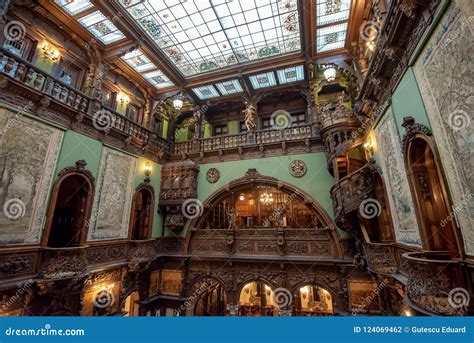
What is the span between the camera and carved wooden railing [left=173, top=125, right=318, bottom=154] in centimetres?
955

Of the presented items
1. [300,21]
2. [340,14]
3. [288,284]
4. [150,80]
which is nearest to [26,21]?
[150,80]

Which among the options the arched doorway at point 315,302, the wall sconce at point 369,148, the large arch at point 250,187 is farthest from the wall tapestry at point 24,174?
the arched doorway at point 315,302

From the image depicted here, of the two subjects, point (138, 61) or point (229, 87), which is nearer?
point (138, 61)

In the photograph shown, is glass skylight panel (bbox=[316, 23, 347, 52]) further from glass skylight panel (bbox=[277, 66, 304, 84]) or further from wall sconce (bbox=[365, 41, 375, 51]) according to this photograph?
wall sconce (bbox=[365, 41, 375, 51])

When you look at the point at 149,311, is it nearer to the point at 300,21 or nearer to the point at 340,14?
the point at 300,21

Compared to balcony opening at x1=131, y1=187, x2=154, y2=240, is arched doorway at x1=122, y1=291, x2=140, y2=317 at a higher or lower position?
lower

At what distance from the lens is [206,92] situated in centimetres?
1108

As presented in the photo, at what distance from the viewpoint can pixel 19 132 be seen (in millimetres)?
5586

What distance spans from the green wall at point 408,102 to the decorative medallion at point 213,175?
707 centimetres

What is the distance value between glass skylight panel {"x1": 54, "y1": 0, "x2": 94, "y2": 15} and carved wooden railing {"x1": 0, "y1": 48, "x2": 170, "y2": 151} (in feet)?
7.24

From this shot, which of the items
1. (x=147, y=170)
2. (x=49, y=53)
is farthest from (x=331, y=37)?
(x=49, y=53)

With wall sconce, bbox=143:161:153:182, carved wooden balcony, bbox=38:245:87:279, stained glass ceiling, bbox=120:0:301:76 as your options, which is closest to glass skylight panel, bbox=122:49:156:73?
stained glass ceiling, bbox=120:0:301:76

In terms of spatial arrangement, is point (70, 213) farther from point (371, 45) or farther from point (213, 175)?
point (371, 45)

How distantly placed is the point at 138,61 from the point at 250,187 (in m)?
6.83
